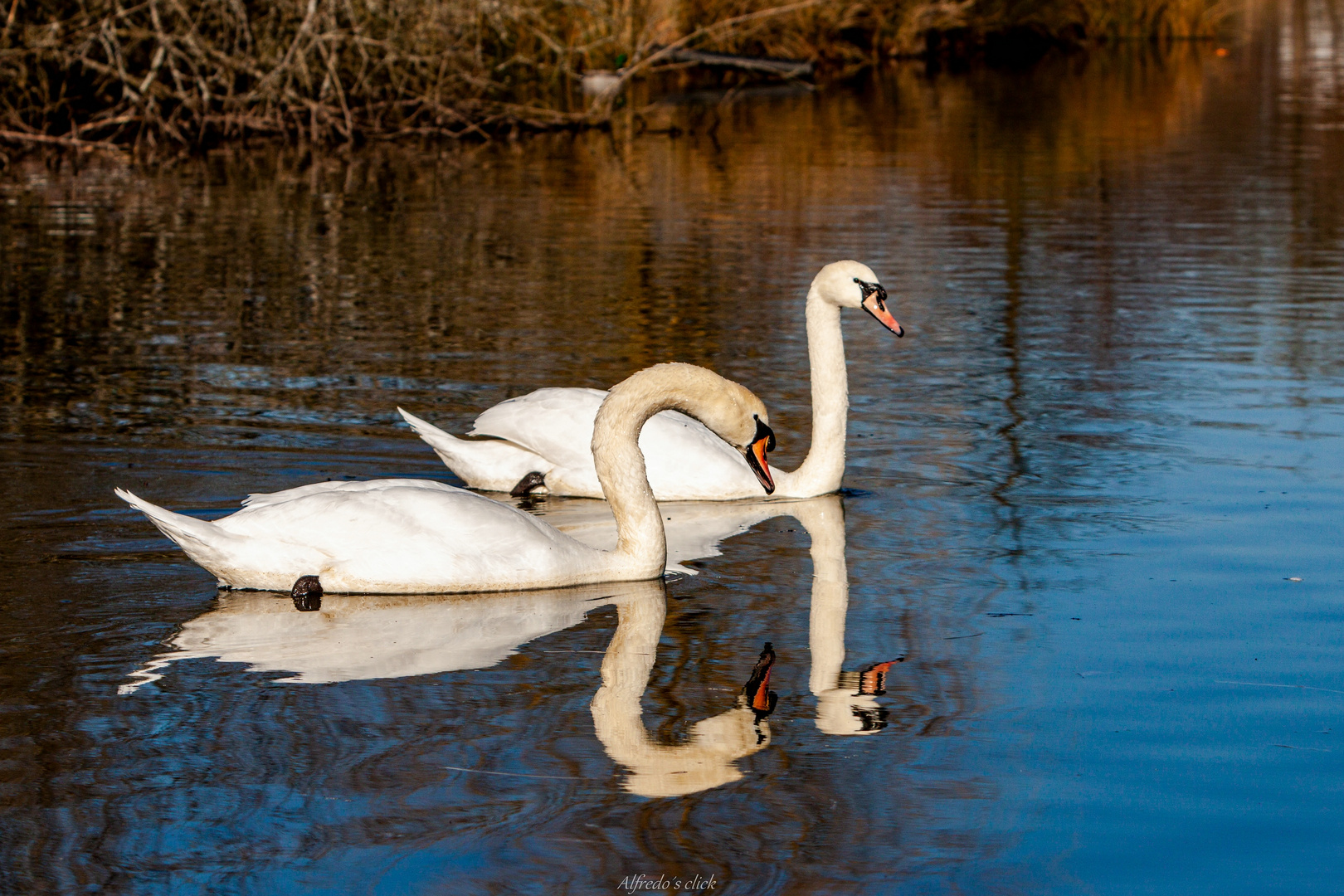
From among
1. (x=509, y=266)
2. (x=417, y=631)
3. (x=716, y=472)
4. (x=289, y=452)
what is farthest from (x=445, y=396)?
(x=509, y=266)

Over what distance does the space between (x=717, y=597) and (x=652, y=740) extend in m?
1.64

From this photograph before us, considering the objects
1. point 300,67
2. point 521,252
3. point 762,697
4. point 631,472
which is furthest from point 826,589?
→ point 300,67

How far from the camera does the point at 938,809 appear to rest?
15.7 feet

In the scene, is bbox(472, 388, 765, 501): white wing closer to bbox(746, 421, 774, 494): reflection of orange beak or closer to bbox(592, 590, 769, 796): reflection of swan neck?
bbox(746, 421, 774, 494): reflection of orange beak

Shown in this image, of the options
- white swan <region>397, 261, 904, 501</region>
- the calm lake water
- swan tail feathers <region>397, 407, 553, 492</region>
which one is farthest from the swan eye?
swan tail feathers <region>397, 407, 553, 492</region>

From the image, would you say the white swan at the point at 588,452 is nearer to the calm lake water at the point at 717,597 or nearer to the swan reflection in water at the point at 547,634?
the calm lake water at the point at 717,597

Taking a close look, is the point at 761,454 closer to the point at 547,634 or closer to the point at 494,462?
the point at 547,634

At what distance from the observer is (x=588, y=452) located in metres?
8.45

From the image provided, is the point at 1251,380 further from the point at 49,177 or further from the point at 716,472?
the point at 49,177

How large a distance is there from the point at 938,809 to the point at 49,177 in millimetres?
19940

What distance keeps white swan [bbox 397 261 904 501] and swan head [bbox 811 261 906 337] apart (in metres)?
0.35

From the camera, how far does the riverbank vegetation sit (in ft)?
76.6

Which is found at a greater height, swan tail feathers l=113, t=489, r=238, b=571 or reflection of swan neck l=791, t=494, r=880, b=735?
swan tail feathers l=113, t=489, r=238, b=571

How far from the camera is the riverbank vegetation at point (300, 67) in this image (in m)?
23.4
